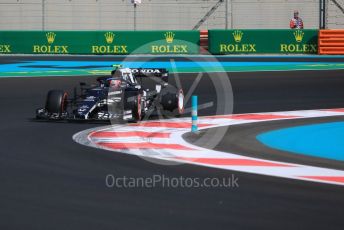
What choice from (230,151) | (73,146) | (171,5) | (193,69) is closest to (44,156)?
(73,146)

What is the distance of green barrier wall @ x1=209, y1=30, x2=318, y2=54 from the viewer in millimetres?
34750

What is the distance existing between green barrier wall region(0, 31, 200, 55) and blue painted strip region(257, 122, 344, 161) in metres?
21.3

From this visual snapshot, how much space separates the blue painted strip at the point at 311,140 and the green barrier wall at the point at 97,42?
21.3m

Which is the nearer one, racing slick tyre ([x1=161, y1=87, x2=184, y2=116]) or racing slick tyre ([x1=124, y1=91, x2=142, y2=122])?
racing slick tyre ([x1=124, y1=91, x2=142, y2=122])

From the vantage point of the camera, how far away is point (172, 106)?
15.2 m

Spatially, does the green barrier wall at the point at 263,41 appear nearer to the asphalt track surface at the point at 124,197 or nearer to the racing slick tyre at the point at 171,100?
the racing slick tyre at the point at 171,100

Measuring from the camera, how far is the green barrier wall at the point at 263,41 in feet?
114

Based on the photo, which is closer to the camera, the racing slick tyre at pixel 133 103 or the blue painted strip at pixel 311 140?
the blue painted strip at pixel 311 140

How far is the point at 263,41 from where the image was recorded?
115 feet

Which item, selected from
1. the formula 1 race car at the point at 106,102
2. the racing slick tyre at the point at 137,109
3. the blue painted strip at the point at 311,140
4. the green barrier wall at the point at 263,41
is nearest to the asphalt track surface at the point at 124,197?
the formula 1 race car at the point at 106,102

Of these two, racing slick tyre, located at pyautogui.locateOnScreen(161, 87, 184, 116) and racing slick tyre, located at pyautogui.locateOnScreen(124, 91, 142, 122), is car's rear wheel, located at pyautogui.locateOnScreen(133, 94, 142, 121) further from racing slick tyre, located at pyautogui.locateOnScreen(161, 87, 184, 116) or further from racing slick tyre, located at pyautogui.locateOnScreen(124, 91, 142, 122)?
racing slick tyre, located at pyautogui.locateOnScreen(161, 87, 184, 116)

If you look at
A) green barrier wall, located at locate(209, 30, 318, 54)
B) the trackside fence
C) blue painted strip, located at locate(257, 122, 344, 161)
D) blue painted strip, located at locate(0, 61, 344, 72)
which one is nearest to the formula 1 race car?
blue painted strip, located at locate(257, 122, 344, 161)

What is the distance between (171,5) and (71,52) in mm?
5513

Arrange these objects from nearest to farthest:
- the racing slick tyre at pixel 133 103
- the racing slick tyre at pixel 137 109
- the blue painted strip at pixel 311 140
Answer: the blue painted strip at pixel 311 140 → the racing slick tyre at pixel 133 103 → the racing slick tyre at pixel 137 109
